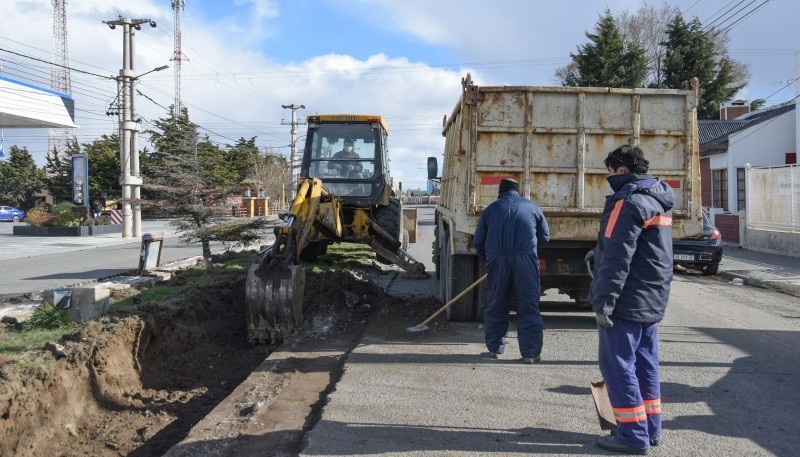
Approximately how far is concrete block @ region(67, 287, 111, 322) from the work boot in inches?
223


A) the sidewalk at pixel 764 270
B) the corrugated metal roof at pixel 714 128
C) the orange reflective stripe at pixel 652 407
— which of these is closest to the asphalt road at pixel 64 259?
the orange reflective stripe at pixel 652 407

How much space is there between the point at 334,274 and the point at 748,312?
629 cm

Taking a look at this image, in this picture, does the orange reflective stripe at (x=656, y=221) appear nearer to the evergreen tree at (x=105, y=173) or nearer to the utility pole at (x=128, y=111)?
the utility pole at (x=128, y=111)

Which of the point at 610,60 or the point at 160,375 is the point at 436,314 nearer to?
the point at 160,375

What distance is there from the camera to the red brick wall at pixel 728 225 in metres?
22.1

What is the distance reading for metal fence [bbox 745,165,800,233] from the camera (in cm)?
1853

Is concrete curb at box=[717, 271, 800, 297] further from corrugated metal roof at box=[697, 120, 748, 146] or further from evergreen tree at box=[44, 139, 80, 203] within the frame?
evergreen tree at box=[44, 139, 80, 203]

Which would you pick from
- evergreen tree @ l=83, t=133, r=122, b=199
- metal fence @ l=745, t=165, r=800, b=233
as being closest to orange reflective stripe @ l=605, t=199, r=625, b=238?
metal fence @ l=745, t=165, r=800, b=233

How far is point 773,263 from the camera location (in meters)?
17.1

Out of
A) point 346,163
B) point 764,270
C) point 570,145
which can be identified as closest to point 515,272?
point 570,145

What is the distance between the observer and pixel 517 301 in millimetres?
6820

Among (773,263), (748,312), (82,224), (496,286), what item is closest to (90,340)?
(496,286)

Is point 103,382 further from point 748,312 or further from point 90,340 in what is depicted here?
point 748,312

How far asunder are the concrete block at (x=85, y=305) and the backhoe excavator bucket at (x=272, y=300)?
1.63 metres
